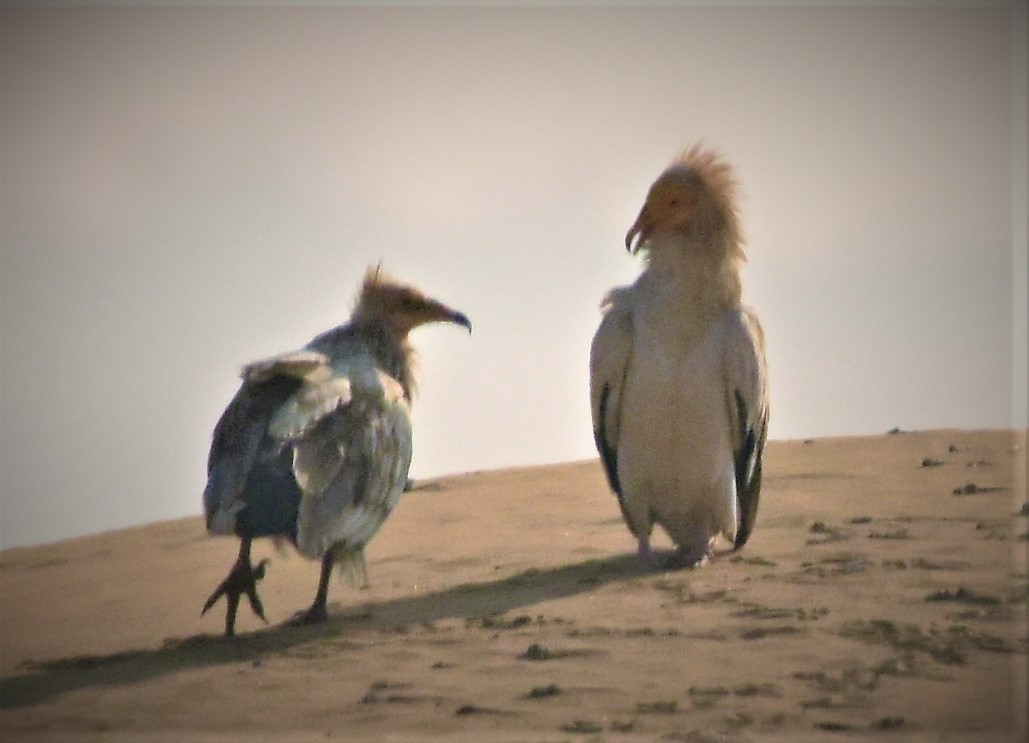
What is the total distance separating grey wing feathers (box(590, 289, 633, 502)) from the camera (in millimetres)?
8836

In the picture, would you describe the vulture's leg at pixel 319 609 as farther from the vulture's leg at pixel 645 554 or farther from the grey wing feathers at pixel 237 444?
the vulture's leg at pixel 645 554

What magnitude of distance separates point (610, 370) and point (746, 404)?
0.78 m

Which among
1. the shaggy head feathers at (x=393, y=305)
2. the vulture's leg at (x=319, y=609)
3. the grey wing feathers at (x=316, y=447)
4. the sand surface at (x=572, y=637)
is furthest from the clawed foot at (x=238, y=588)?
the shaggy head feathers at (x=393, y=305)

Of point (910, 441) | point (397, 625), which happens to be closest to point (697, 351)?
point (397, 625)

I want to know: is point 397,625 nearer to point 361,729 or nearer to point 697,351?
point 361,729

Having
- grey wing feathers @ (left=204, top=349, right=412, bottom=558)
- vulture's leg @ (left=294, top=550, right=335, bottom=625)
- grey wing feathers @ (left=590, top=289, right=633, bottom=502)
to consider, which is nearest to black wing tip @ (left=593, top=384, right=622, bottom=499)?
grey wing feathers @ (left=590, top=289, right=633, bottom=502)

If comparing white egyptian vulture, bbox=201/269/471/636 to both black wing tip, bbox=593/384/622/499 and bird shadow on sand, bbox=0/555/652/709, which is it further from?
black wing tip, bbox=593/384/622/499

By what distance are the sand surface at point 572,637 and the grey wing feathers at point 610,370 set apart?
68 centimetres

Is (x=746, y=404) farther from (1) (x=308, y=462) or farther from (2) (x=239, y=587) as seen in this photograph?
(2) (x=239, y=587)

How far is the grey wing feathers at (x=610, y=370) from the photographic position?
29.0 ft

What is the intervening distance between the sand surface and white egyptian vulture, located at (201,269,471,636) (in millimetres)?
367

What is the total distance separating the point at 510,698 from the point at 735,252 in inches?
154

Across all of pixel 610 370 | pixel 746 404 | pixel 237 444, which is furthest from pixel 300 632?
pixel 746 404

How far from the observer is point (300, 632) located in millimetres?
7438
